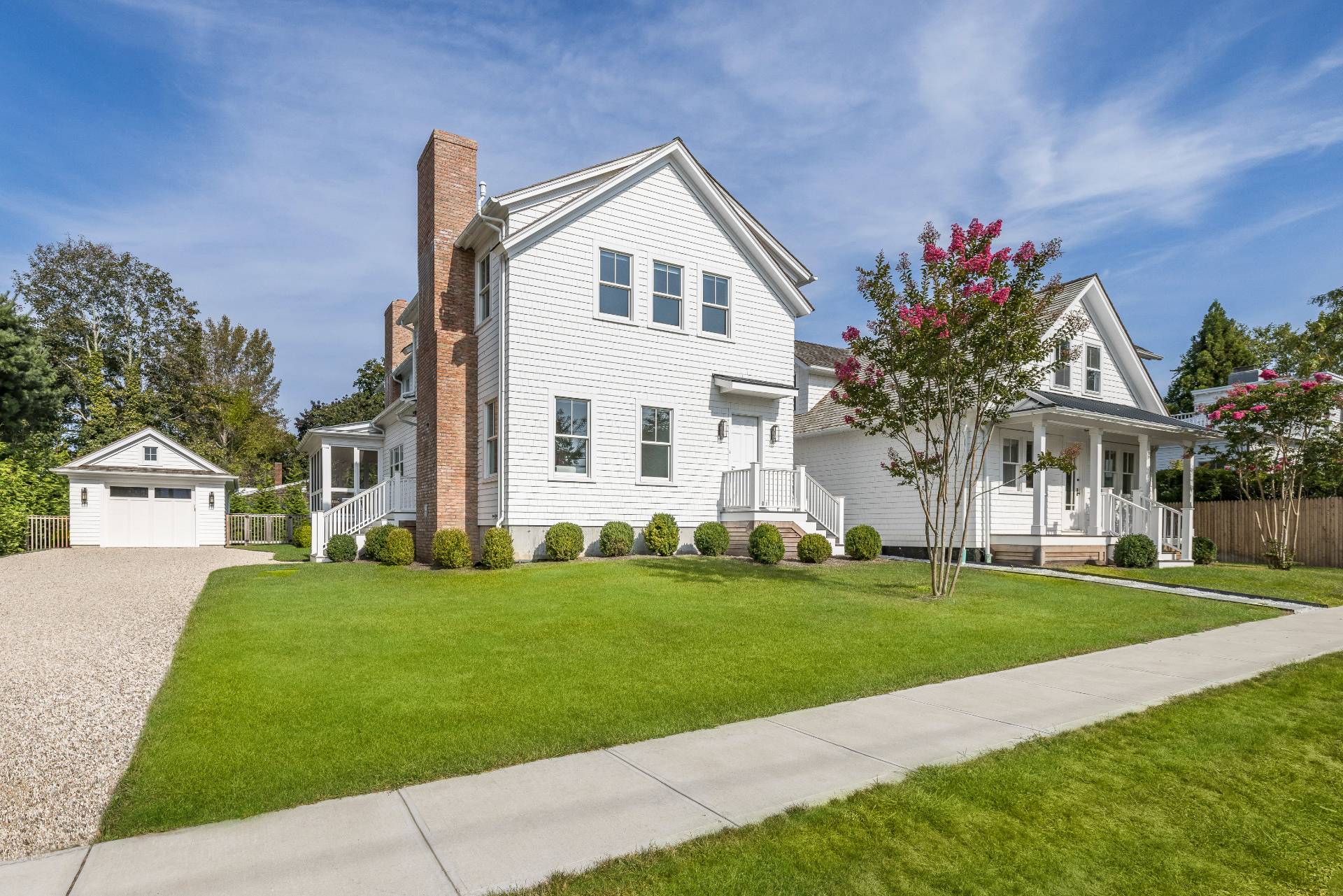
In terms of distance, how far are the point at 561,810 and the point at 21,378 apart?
30966mm

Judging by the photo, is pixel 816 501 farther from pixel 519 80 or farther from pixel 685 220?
pixel 519 80

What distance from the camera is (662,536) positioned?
15680 mm

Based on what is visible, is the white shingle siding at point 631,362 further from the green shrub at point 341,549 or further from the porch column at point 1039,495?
the porch column at point 1039,495

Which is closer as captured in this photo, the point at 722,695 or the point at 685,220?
the point at 722,695

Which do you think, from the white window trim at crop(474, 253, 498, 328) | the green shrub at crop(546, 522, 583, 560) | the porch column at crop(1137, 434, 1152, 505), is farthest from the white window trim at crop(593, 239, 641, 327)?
the porch column at crop(1137, 434, 1152, 505)

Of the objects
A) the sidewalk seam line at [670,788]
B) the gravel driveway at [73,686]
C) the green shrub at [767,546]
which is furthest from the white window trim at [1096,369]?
the gravel driveway at [73,686]

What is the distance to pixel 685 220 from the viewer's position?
17328mm

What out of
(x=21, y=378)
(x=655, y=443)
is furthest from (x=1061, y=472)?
(x=21, y=378)

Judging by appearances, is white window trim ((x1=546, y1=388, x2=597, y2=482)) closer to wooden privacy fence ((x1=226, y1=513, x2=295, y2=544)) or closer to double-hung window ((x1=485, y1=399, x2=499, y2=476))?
double-hung window ((x1=485, y1=399, x2=499, y2=476))

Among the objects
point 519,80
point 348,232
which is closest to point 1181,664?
point 519,80

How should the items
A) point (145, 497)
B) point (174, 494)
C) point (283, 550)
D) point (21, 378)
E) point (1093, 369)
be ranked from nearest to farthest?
point (1093, 369) → point (283, 550) → point (145, 497) → point (174, 494) → point (21, 378)

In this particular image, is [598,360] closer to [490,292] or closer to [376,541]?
[490,292]

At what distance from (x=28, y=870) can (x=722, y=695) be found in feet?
13.5

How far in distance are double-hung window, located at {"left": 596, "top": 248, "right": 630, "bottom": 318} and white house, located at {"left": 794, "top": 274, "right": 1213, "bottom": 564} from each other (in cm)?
528
